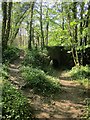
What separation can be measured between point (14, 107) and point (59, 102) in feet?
9.33

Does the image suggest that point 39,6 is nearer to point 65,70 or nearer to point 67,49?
point 67,49

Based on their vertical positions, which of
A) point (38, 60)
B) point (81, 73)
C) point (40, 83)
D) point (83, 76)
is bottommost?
point (83, 76)

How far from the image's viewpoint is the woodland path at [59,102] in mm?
9203

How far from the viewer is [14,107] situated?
27.5ft

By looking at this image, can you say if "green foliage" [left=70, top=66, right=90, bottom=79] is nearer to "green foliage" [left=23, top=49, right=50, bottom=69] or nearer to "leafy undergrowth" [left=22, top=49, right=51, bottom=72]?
"leafy undergrowth" [left=22, top=49, right=51, bottom=72]

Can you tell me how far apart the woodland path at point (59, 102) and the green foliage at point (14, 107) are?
1.78 ft

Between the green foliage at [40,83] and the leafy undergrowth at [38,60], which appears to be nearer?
the green foliage at [40,83]

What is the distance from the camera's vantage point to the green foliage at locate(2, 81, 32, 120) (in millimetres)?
8030

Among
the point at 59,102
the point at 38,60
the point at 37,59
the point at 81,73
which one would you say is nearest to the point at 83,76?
the point at 81,73

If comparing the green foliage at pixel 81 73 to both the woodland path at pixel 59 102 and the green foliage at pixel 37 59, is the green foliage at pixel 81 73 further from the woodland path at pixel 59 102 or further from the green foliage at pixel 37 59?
the green foliage at pixel 37 59

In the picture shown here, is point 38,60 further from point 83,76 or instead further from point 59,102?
point 59,102

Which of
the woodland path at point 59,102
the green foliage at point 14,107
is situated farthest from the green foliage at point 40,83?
the green foliage at point 14,107

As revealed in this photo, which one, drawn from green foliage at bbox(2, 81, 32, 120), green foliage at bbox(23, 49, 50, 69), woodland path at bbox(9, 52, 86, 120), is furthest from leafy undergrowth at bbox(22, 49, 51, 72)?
green foliage at bbox(2, 81, 32, 120)

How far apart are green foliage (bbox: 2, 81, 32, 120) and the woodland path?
54cm
